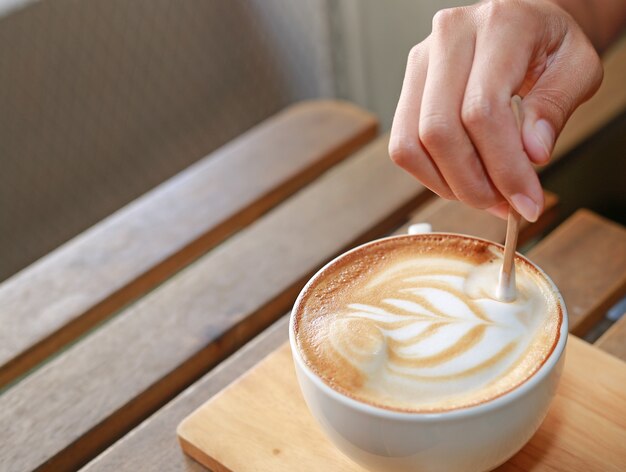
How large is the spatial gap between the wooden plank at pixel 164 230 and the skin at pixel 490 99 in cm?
35

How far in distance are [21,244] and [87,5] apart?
503 mm

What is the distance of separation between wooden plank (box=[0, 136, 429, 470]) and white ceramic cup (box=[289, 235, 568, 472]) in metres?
0.22

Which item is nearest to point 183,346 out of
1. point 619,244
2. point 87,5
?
point 619,244

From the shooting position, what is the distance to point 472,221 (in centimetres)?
86

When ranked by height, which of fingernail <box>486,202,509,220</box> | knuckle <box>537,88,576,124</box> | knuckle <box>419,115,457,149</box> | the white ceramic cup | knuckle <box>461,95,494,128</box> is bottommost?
the white ceramic cup

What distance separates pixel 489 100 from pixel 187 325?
1.16 feet

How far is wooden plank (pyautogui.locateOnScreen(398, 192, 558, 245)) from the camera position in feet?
2.76

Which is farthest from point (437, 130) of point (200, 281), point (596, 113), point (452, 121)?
point (596, 113)

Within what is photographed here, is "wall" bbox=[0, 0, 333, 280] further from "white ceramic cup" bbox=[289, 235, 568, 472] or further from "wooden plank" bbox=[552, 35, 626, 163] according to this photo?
"white ceramic cup" bbox=[289, 235, 568, 472]

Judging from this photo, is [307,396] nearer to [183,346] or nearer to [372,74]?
[183,346]

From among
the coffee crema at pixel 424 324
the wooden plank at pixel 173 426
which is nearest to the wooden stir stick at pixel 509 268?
the coffee crema at pixel 424 324

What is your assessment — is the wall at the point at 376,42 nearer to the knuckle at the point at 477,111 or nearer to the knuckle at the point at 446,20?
the knuckle at the point at 446,20

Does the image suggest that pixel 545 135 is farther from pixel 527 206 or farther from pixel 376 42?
pixel 376 42

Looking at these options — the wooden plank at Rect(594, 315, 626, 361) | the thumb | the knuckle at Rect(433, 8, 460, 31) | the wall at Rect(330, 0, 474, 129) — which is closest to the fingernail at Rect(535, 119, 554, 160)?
the thumb
